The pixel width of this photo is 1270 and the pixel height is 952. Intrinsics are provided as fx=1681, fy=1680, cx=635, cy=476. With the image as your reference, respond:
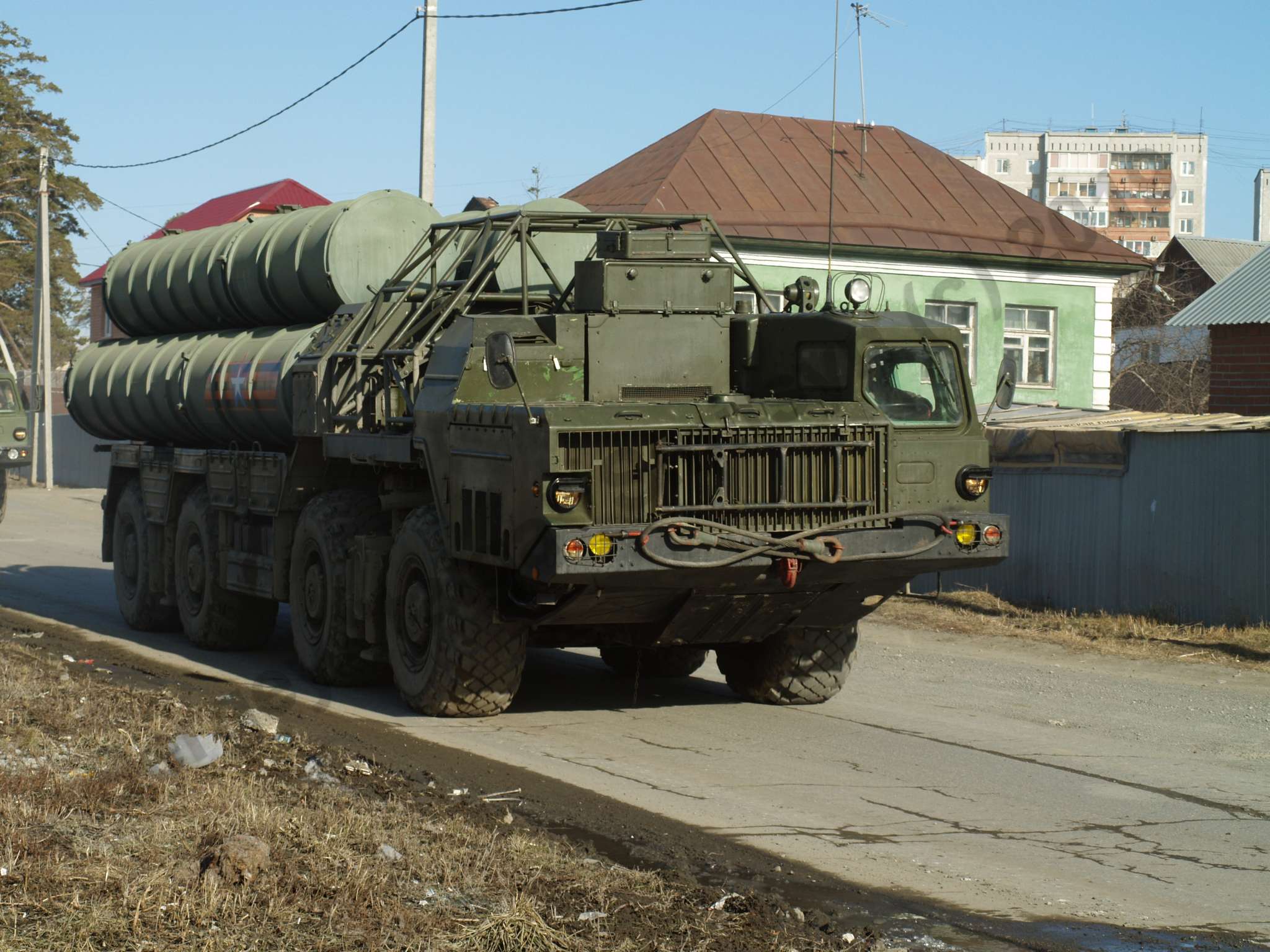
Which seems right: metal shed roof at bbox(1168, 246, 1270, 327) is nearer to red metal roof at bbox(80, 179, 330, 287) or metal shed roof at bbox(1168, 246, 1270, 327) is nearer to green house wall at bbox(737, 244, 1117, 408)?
green house wall at bbox(737, 244, 1117, 408)

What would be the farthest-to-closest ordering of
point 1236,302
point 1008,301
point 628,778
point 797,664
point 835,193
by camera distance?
point 1008,301 < point 835,193 < point 1236,302 < point 797,664 < point 628,778

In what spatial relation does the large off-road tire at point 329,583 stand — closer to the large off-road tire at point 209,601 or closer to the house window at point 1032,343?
the large off-road tire at point 209,601

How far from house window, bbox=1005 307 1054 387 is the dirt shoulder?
2118 centimetres

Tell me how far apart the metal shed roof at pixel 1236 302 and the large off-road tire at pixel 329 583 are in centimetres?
1510

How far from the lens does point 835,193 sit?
2741cm

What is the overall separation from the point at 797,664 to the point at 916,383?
2112mm

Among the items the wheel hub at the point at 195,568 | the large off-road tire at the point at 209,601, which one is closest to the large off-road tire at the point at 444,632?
the large off-road tire at the point at 209,601

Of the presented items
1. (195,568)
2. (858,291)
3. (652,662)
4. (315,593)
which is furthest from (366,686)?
(858,291)

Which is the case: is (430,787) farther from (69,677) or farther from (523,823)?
(69,677)

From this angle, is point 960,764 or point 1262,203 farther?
point 1262,203

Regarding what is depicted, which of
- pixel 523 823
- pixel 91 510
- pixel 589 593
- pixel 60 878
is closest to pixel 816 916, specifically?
pixel 523 823

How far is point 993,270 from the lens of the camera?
91.5 feet

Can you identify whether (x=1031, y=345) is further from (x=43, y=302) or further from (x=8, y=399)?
(x=43, y=302)

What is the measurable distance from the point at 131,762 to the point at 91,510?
2625cm
